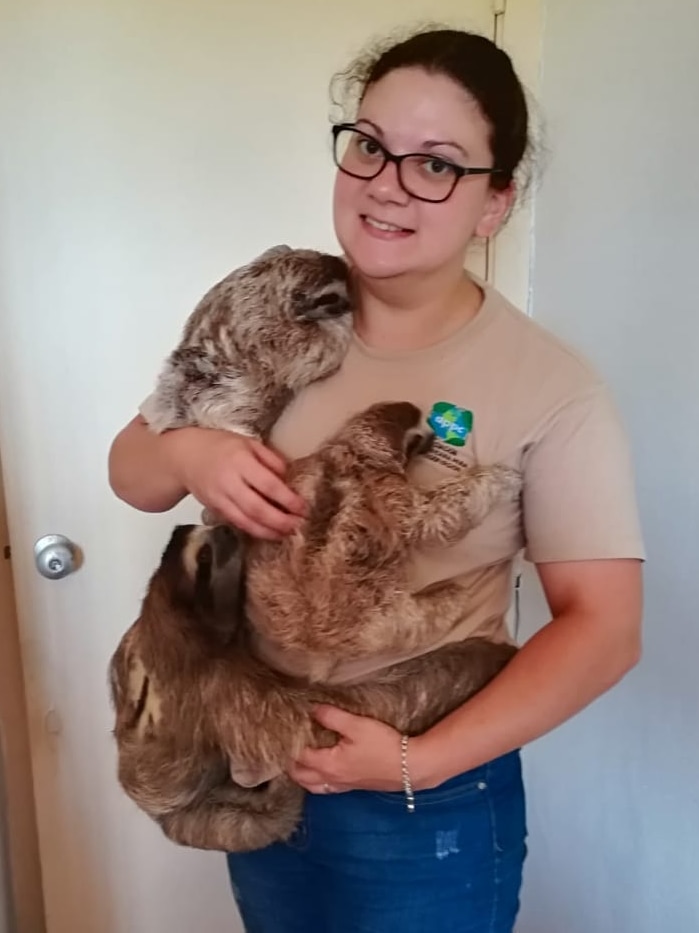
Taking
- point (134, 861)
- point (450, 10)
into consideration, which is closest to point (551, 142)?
point (450, 10)

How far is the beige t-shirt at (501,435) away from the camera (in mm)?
1014

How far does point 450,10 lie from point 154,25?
1.71 ft

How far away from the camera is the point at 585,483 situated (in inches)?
39.7

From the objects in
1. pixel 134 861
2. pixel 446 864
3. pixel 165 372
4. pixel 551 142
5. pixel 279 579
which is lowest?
pixel 134 861

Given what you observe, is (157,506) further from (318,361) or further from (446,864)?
(446,864)

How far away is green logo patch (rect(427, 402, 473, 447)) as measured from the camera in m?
1.06

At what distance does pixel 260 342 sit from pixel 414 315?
0.18 meters

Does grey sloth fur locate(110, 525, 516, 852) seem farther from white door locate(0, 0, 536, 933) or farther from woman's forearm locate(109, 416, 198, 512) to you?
white door locate(0, 0, 536, 933)

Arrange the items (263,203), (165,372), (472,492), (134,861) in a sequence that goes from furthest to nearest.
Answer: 1. (134,861)
2. (263,203)
3. (165,372)
4. (472,492)

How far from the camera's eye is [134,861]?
1908 millimetres

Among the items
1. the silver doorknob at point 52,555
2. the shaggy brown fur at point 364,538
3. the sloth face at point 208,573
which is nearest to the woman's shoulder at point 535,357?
the shaggy brown fur at point 364,538

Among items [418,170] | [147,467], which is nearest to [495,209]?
[418,170]

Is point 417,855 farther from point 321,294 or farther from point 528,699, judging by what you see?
point 321,294

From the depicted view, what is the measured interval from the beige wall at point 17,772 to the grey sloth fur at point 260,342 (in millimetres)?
814
